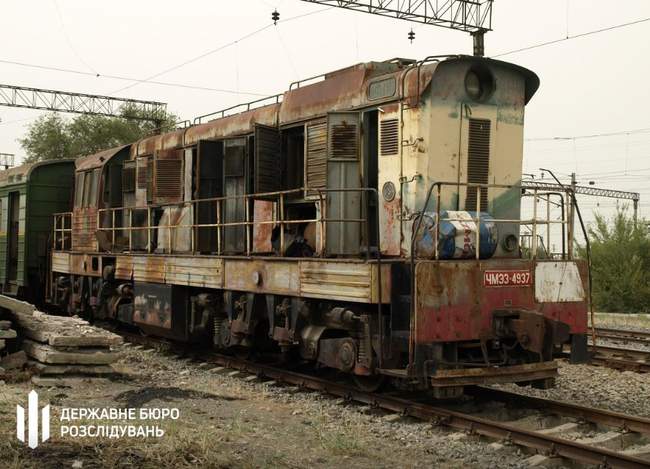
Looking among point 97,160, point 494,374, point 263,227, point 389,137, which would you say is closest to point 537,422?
point 494,374

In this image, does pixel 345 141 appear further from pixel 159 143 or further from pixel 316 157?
pixel 159 143

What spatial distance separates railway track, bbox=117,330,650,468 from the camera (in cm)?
603

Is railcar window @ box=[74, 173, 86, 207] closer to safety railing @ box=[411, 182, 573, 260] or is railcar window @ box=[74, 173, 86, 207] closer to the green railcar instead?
the green railcar

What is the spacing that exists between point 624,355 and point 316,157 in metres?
6.31

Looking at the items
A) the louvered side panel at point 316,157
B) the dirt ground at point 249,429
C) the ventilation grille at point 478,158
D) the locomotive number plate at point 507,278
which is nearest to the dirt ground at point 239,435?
the dirt ground at point 249,429

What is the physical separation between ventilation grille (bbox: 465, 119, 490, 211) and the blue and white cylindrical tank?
0.63m

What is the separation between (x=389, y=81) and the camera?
8258 mm

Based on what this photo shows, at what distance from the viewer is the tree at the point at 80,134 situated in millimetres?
47281

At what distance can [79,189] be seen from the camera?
1544cm

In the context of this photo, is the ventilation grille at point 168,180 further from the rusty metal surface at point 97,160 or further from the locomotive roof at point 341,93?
the rusty metal surface at point 97,160

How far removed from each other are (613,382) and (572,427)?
3.04m

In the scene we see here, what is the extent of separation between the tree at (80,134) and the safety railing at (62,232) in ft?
101

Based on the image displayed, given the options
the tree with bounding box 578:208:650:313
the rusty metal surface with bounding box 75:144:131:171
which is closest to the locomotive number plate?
the rusty metal surface with bounding box 75:144:131:171

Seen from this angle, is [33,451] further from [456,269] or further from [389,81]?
[389,81]
